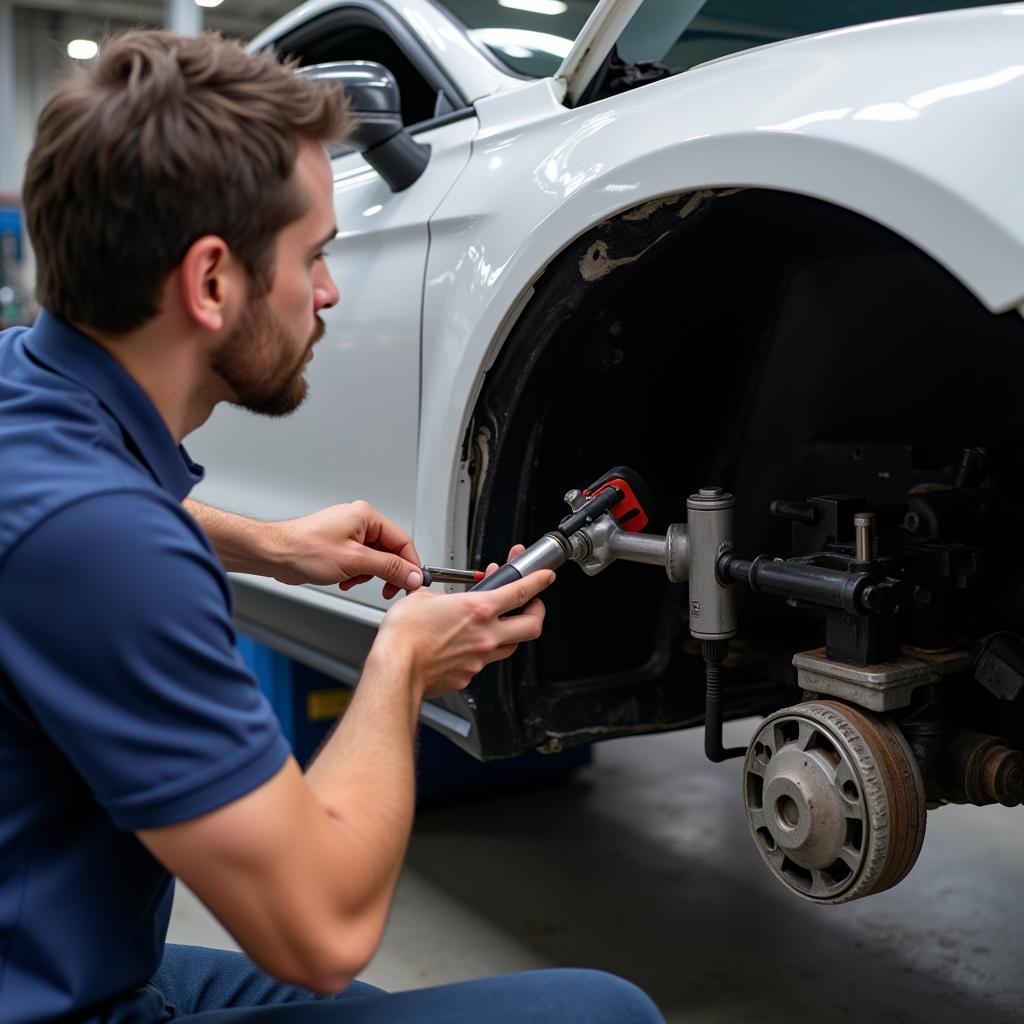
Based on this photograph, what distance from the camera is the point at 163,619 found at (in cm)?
78

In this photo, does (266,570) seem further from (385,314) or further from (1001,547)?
(1001,547)

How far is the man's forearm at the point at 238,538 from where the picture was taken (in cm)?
141

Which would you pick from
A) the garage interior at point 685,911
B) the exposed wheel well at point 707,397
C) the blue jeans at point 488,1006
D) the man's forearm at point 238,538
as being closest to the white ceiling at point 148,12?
the garage interior at point 685,911

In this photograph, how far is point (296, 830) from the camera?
2.63ft

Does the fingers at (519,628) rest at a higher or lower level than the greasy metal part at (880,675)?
higher

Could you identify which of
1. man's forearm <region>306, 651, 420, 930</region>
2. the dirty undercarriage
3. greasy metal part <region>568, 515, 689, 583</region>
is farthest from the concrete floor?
man's forearm <region>306, 651, 420, 930</region>

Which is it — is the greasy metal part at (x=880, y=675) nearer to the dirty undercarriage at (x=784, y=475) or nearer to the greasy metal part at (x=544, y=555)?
the dirty undercarriage at (x=784, y=475)

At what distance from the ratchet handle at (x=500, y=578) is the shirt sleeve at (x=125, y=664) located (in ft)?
1.56

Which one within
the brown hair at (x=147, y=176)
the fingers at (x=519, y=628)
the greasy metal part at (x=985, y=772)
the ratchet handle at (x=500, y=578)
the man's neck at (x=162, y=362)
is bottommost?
the greasy metal part at (x=985, y=772)

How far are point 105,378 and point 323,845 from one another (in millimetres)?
393

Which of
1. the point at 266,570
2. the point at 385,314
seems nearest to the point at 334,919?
the point at 266,570

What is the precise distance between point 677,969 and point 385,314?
1127 mm

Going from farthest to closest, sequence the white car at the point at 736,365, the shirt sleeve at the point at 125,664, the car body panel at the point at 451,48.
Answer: the car body panel at the point at 451,48 < the white car at the point at 736,365 < the shirt sleeve at the point at 125,664

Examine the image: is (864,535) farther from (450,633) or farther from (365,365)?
(365,365)
